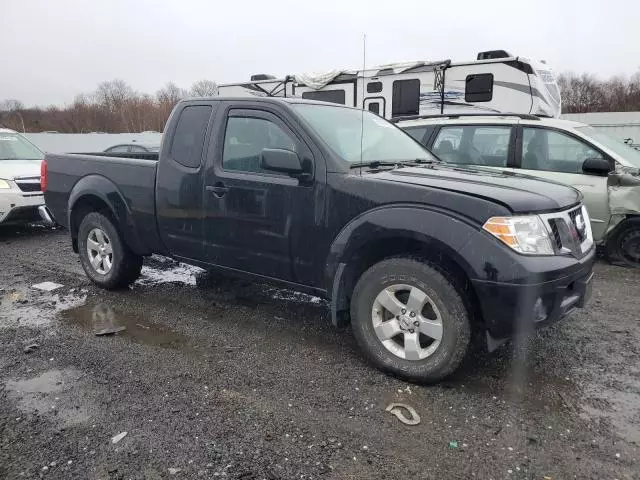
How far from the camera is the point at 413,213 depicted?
322 centimetres

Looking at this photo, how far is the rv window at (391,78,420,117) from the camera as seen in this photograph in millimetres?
9773

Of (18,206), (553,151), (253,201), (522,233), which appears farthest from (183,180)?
(18,206)

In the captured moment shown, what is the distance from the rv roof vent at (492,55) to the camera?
8930 mm

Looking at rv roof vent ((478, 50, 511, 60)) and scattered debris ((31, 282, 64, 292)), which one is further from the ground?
rv roof vent ((478, 50, 511, 60))

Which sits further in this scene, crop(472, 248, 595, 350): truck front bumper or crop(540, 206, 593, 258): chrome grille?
crop(540, 206, 593, 258): chrome grille

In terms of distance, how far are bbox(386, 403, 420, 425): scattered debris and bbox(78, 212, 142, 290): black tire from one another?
3229 mm

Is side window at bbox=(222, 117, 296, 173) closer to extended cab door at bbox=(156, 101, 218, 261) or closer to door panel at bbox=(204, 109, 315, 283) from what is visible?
door panel at bbox=(204, 109, 315, 283)

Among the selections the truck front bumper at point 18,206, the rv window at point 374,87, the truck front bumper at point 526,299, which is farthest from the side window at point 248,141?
the rv window at point 374,87

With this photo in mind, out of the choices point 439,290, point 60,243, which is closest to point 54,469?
point 439,290

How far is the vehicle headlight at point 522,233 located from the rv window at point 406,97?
717 cm

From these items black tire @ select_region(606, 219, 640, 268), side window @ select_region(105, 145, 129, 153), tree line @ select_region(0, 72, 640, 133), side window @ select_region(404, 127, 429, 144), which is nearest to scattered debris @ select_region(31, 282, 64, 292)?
side window @ select_region(404, 127, 429, 144)

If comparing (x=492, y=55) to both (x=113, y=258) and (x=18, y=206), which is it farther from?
(x=18, y=206)

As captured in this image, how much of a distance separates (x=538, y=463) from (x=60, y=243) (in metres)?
7.45

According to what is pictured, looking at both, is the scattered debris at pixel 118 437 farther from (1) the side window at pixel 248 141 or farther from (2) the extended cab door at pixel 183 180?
(1) the side window at pixel 248 141
